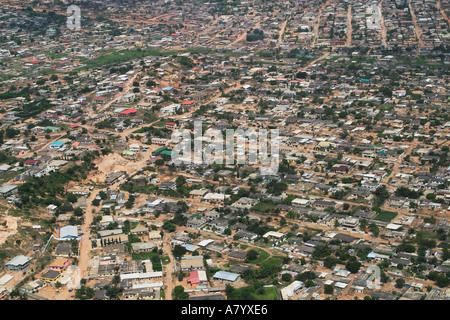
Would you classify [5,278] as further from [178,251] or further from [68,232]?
[178,251]

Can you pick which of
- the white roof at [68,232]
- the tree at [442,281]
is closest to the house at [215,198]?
the white roof at [68,232]

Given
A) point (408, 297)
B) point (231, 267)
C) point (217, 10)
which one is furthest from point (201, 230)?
point (217, 10)

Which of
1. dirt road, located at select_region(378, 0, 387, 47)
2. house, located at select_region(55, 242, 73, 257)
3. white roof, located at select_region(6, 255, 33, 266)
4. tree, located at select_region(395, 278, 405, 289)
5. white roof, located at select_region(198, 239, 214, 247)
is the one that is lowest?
house, located at select_region(55, 242, 73, 257)

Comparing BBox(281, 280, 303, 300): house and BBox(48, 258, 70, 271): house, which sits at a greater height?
BBox(281, 280, 303, 300): house

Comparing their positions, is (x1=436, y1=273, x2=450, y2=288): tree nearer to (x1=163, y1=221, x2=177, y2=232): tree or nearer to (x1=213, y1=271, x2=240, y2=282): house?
(x1=213, y1=271, x2=240, y2=282): house

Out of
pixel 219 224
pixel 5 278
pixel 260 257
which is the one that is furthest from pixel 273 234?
pixel 5 278

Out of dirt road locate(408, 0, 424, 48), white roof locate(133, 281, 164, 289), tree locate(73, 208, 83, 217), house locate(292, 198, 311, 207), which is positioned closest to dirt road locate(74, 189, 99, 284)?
tree locate(73, 208, 83, 217)
